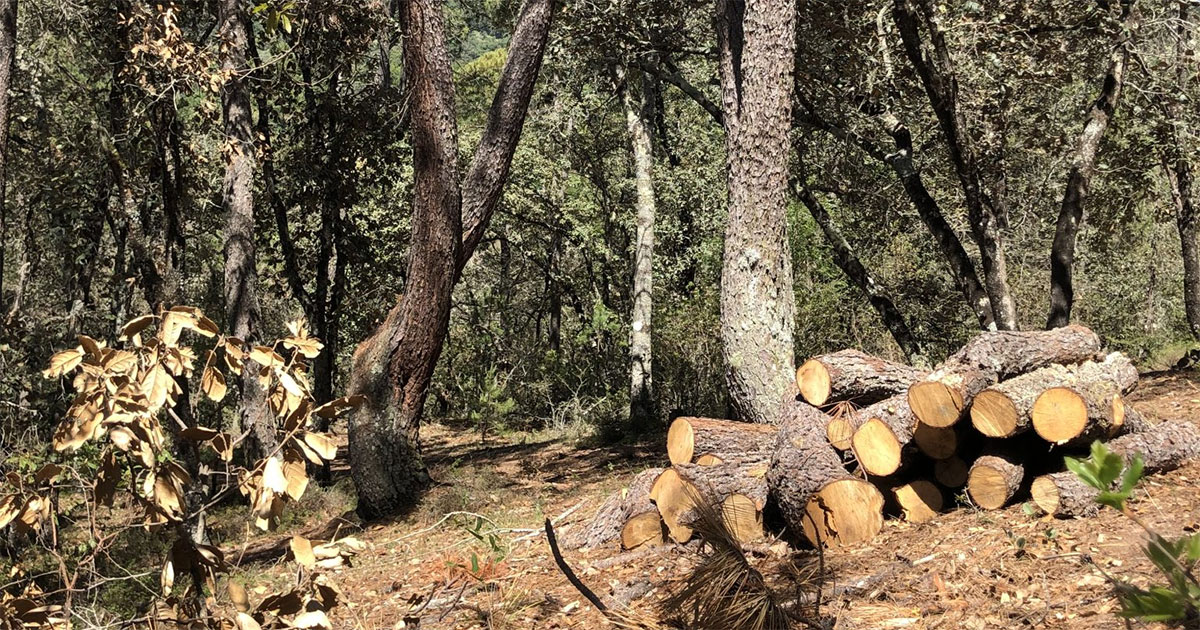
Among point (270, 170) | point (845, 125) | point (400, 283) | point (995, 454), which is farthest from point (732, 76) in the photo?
point (400, 283)

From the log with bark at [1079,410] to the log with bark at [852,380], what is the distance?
2.76 ft

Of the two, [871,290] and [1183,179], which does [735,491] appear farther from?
[1183,179]

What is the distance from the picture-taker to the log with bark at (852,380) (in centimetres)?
609

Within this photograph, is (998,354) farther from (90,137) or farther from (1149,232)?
(1149,232)

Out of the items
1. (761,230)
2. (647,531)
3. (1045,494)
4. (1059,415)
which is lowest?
(647,531)

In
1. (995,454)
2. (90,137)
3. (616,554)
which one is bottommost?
(616,554)

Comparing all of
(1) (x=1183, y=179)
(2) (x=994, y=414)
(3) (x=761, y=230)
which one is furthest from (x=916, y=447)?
(1) (x=1183, y=179)

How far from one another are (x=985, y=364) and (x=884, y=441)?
2.49 feet

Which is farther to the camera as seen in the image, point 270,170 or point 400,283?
point 400,283

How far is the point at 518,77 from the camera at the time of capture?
8828mm

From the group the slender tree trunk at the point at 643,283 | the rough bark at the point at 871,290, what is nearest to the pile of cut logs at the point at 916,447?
the rough bark at the point at 871,290

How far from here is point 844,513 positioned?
5465 millimetres

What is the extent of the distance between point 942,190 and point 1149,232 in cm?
1153

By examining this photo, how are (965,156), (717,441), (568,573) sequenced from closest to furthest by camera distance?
(568,573)
(717,441)
(965,156)
